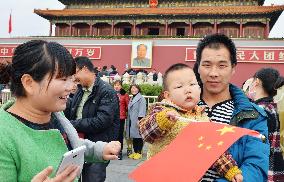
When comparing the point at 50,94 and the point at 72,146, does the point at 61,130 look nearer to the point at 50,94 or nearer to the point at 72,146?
the point at 72,146

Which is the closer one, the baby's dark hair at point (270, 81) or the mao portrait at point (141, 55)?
the baby's dark hair at point (270, 81)

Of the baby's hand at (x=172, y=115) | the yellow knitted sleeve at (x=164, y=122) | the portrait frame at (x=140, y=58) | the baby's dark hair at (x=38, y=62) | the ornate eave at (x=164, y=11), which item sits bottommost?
the yellow knitted sleeve at (x=164, y=122)

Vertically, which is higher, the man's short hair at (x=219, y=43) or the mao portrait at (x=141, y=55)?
the mao portrait at (x=141, y=55)

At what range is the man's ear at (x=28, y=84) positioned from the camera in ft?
4.94

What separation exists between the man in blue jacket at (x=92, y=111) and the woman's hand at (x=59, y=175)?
1933mm

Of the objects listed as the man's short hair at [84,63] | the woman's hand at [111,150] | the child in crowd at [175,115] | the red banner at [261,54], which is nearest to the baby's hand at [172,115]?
the child in crowd at [175,115]

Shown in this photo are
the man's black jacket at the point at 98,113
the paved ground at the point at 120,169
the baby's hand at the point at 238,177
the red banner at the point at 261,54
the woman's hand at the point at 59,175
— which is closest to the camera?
the woman's hand at the point at 59,175

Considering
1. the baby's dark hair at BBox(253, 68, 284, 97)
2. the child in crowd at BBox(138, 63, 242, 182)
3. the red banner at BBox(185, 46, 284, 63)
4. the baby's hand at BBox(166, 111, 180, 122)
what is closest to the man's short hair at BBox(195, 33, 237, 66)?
the child in crowd at BBox(138, 63, 242, 182)

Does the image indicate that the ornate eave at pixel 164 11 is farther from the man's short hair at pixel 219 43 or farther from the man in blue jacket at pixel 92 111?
the man's short hair at pixel 219 43

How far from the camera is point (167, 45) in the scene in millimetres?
23078

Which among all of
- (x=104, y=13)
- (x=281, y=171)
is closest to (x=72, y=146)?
(x=281, y=171)

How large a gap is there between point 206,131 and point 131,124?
5.96m

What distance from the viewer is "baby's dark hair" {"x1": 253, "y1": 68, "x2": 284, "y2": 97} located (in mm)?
3172

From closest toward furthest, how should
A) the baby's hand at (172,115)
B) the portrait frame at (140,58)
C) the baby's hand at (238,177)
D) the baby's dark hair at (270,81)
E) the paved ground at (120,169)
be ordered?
1. the baby's hand at (238,177)
2. the baby's hand at (172,115)
3. the baby's dark hair at (270,81)
4. the paved ground at (120,169)
5. the portrait frame at (140,58)
